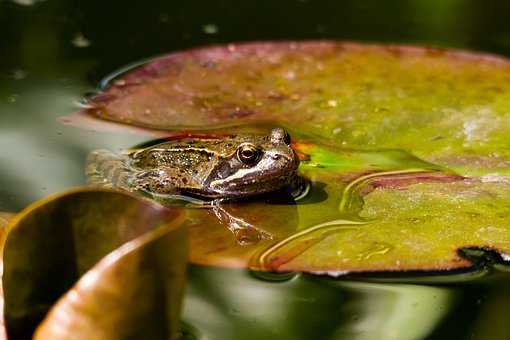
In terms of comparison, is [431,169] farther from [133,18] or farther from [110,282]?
[133,18]

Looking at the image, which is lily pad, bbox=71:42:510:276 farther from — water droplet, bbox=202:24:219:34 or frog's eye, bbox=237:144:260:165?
water droplet, bbox=202:24:219:34

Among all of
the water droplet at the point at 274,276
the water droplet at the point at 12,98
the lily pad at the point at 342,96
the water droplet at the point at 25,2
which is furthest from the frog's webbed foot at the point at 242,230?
the water droplet at the point at 25,2

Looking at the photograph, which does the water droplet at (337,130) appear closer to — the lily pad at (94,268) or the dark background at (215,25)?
the dark background at (215,25)

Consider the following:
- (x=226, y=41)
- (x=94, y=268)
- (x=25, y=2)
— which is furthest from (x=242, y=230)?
(x=25, y=2)

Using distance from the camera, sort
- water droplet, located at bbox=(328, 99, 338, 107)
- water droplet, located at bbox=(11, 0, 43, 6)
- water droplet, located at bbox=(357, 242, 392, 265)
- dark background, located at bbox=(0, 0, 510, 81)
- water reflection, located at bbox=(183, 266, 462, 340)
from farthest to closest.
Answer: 1. water droplet, located at bbox=(11, 0, 43, 6)
2. dark background, located at bbox=(0, 0, 510, 81)
3. water droplet, located at bbox=(328, 99, 338, 107)
4. water droplet, located at bbox=(357, 242, 392, 265)
5. water reflection, located at bbox=(183, 266, 462, 340)

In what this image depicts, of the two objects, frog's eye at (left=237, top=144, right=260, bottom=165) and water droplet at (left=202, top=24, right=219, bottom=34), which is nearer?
frog's eye at (left=237, top=144, right=260, bottom=165)

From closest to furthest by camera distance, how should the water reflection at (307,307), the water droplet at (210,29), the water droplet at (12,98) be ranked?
the water reflection at (307,307)
the water droplet at (12,98)
the water droplet at (210,29)

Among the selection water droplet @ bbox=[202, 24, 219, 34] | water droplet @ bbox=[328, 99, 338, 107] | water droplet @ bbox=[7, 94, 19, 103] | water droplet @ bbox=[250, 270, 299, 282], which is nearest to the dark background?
water droplet @ bbox=[202, 24, 219, 34]
